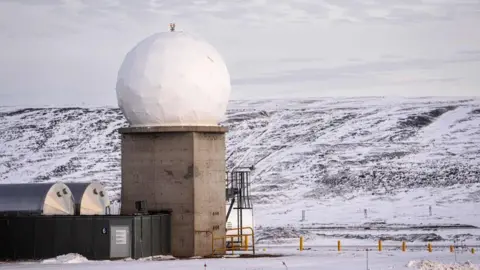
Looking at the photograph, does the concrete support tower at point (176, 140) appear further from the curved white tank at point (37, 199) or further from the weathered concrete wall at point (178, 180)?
the curved white tank at point (37, 199)

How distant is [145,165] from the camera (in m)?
44.2

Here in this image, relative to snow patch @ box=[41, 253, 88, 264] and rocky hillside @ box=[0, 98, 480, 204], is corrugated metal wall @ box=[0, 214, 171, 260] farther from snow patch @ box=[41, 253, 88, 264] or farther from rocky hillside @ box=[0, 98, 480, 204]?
rocky hillside @ box=[0, 98, 480, 204]

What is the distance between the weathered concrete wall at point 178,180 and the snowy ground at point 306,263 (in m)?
2.82

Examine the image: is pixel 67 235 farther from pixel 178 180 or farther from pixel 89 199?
pixel 89 199

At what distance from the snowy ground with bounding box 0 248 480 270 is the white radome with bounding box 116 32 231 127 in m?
6.66

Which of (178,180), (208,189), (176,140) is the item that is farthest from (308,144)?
(178,180)

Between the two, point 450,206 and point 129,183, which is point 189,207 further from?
point 450,206

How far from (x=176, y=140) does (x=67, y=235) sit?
5.98m

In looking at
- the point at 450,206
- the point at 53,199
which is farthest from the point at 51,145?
the point at 53,199

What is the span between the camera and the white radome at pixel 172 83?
4394 cm

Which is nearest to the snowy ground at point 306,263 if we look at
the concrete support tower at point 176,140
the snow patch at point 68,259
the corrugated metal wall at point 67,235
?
the snow patch at point 68,259

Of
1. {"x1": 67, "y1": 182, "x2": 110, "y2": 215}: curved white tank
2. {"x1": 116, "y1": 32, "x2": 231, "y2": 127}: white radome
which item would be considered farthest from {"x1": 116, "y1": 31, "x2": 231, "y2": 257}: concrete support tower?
{"x1": 67, "y1": 182, "x2": 110, "y2": 215}: curved white tank

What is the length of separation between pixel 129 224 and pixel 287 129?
78197 mm

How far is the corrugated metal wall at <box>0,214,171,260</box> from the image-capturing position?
136 ft
